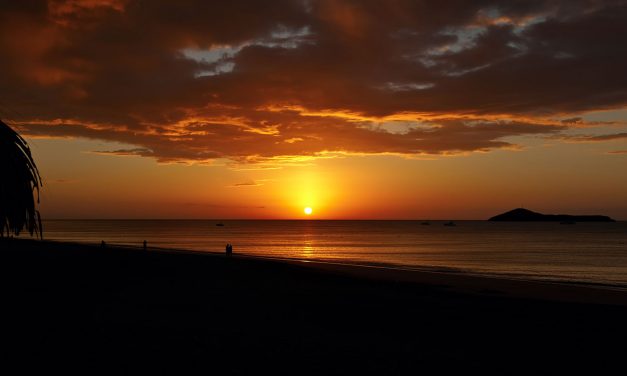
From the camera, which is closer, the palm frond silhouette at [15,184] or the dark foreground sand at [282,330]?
the palm frond silhouette at [15,184]

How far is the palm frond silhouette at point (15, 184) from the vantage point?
245 inches

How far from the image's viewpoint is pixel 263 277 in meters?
28.4

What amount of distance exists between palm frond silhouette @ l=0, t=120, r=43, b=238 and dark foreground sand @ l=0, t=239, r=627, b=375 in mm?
3895

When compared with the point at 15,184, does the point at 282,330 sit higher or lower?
lower

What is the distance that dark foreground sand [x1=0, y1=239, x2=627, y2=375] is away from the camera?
33.3 feet

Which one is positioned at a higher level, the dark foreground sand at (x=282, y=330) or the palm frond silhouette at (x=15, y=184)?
the palm frond silhouette at (x=15, y=184)

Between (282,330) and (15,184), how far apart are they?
8525mm

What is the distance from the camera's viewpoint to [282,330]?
13.5 meters

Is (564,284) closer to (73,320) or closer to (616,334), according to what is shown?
(616,334)

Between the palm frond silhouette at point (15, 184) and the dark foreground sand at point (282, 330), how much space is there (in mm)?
3895

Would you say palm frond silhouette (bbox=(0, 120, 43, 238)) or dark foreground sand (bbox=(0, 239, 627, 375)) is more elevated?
palm frond silhouette (bbox=(0, 120, 43, 238))

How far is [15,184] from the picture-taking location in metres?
6.29

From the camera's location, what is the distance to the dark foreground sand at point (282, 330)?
33.3 ft

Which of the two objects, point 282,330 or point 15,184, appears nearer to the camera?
point 15,184
